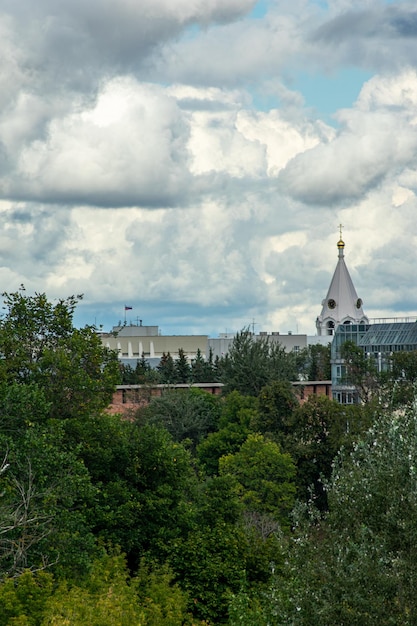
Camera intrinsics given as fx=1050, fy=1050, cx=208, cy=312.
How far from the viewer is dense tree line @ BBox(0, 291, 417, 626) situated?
1888 cm

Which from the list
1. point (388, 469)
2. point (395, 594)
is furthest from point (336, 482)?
point (395, 594)

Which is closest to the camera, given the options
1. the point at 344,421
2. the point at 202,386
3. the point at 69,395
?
the point at 69,395

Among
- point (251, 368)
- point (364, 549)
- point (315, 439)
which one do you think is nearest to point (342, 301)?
point (251, 368)

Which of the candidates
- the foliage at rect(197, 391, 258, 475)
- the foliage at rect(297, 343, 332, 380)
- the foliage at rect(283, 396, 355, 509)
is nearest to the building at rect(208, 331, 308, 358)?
the foliage at rect(297, 343, 332, 380)

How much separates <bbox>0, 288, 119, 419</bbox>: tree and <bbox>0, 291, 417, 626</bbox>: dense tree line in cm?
5

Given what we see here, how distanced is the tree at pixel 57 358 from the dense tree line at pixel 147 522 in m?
0.05

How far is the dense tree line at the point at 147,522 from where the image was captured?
61.9 feet

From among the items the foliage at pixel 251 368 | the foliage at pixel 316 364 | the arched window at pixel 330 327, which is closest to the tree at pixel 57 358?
the foliage at pixel 251 368

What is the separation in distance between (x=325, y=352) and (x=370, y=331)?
48.3 meters

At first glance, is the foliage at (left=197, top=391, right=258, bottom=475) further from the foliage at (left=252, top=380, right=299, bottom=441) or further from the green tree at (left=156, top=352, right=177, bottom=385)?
the green tree at (left=156, top=352, right=177, bottom=385)

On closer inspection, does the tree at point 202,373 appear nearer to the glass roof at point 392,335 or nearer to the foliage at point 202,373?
the foliage at point 202,373

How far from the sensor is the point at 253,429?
2495 inches

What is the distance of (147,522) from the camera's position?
112 ft

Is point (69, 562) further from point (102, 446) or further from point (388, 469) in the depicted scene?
point (388, 469)
